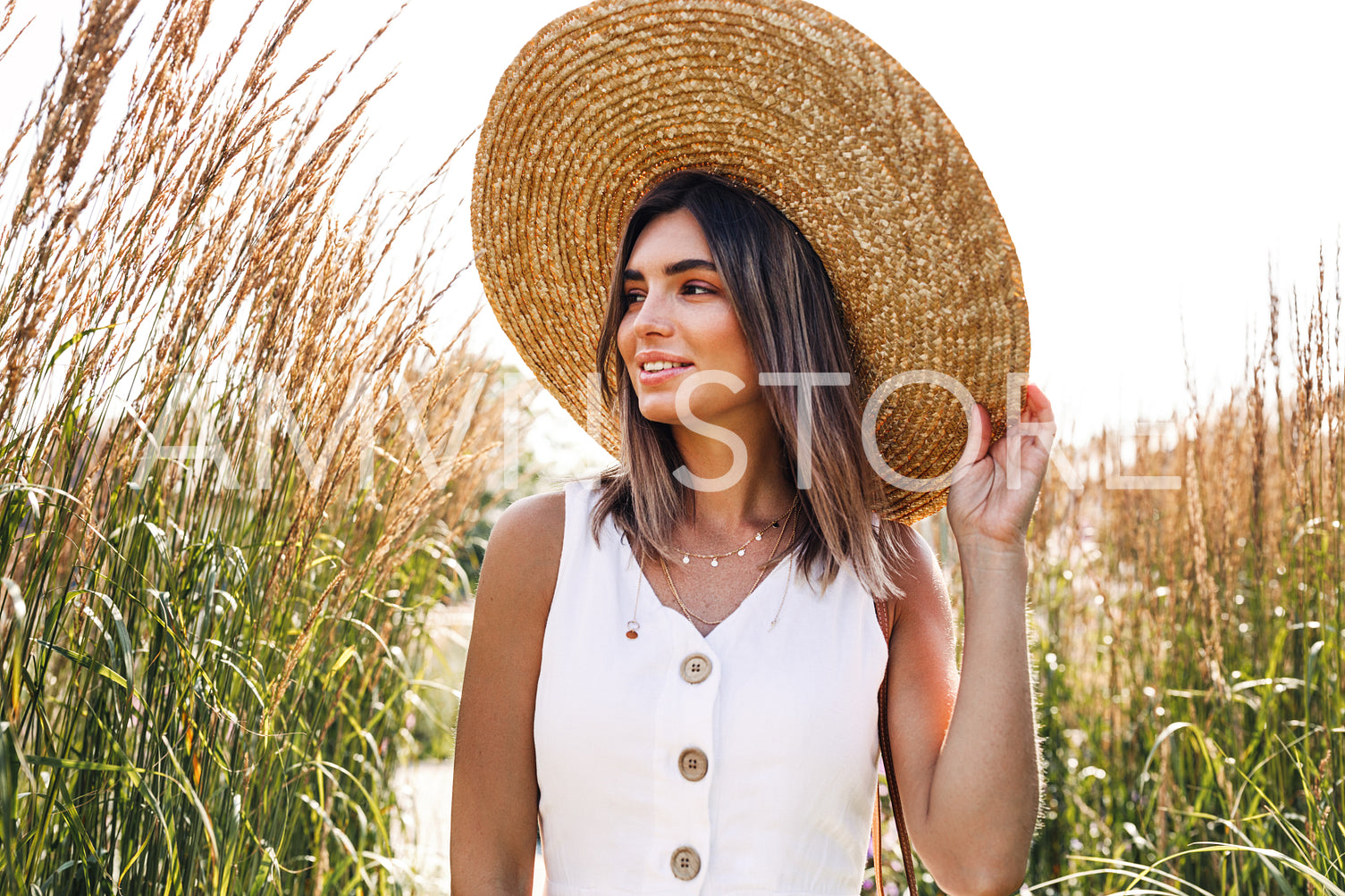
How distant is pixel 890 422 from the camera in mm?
1939

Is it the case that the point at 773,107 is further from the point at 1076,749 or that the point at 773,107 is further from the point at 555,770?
the point at 1076,749

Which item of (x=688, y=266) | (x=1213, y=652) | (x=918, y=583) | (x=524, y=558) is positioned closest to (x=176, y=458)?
(x=524, y=558)

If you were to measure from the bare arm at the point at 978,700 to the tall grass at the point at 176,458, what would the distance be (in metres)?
0.94

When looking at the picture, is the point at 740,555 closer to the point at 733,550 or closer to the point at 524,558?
the point at 733,550

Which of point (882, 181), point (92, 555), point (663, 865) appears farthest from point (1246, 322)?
point (92, 555)

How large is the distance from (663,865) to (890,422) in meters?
0.84

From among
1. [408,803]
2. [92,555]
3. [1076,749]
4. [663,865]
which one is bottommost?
[408,803]

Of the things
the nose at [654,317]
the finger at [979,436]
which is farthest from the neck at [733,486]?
the finger at [979,436]

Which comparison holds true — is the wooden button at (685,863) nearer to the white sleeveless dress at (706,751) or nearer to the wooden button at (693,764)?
→ the white sleeveless dress at (706,751)

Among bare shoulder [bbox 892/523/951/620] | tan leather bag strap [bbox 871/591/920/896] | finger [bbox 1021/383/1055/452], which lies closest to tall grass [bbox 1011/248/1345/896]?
tan leather bag strap [bbox 871/591/920/896]

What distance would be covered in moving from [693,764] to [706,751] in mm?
27

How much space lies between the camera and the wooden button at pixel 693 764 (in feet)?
5.31

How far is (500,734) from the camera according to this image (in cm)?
171

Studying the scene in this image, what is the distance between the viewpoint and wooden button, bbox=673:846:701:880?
1.60 metres
